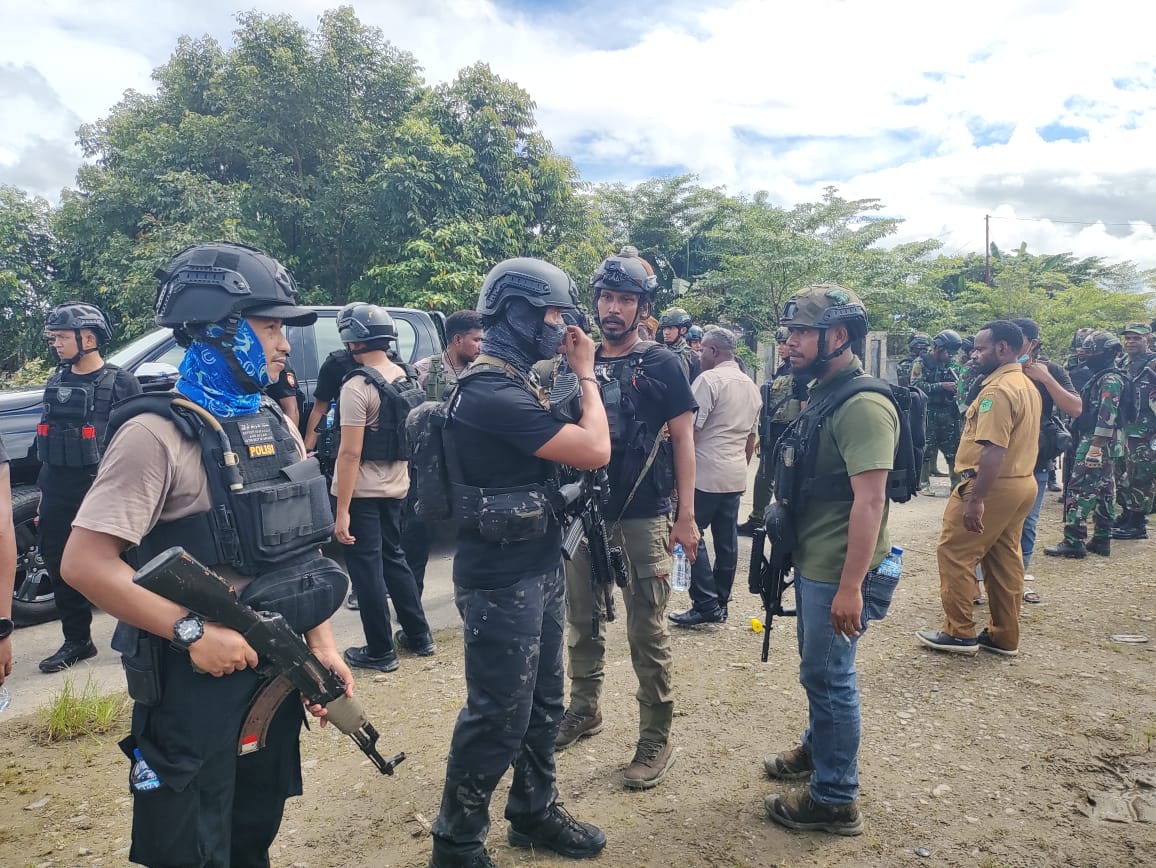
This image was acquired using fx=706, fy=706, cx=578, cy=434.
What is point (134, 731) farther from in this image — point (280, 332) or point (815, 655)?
point (815, 655)

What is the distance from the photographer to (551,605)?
8.18 feet

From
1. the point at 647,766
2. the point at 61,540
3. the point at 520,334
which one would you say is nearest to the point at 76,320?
the point at 61,540

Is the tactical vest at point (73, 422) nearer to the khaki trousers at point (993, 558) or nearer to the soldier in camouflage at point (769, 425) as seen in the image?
the soldier in camouflage at point (769, 425)

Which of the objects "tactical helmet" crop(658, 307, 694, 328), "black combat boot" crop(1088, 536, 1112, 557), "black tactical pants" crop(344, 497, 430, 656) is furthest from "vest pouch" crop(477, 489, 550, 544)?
"black combat boot" crop(1088, 536, 1112, 557)

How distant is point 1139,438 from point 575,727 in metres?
6.96

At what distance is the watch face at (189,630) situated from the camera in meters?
1.59

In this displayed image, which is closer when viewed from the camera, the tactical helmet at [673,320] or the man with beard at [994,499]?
the man with beard at [994,499]

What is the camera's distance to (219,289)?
6.06 ft

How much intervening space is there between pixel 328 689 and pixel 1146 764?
3.66m

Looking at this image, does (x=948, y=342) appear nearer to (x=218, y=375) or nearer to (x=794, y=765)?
(x=794, y=765)

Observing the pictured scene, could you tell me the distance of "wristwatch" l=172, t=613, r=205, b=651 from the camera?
158cm

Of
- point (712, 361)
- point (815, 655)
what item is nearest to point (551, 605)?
point (815, 655)

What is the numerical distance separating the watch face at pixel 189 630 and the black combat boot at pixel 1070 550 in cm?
741

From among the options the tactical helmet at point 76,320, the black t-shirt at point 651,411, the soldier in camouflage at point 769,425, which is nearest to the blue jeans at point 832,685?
the black t-shirt at point 651,411
